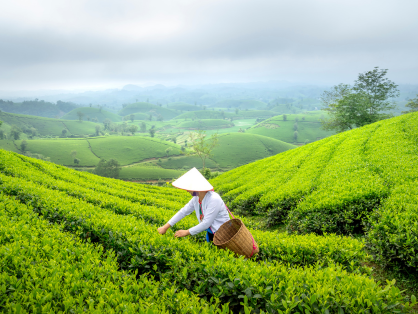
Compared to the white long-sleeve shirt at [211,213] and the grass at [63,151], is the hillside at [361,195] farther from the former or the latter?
the grass at [63,151]

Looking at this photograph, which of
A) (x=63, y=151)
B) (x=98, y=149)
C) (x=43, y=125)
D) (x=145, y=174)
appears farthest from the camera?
(x=43, y=125)

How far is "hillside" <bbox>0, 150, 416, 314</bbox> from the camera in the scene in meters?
3.38

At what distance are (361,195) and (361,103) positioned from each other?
3433cm

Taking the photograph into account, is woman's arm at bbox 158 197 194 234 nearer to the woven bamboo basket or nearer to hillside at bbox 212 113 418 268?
the woven bamboo basket

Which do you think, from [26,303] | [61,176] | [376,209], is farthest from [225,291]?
[61,176]

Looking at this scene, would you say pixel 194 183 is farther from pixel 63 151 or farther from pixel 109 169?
pixel 63 151

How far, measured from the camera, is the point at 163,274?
4.38 m

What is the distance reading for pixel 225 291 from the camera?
149 inches

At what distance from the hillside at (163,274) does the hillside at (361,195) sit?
1144 millimetres

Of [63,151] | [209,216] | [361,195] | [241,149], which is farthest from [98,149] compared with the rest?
[361,195]

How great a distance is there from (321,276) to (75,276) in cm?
450

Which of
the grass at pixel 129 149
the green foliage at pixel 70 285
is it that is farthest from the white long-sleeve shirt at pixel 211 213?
the grass at pixel 129 149

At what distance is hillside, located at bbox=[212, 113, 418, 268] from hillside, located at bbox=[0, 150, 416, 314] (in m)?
1.14

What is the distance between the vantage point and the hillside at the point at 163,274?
338 centimetres
